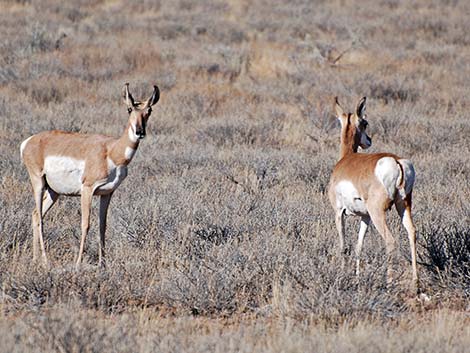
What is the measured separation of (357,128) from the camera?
7.06 metres

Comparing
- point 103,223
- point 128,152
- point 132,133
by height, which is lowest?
point 103,223

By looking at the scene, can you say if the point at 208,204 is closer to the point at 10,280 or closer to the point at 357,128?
the point at 357,128

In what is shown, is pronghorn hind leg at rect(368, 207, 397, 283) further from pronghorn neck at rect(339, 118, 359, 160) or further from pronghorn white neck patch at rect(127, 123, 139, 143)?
pronghorn white neck patch at rect(127, 123, 139, 143)

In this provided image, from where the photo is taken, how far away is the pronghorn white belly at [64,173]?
22.3 ft

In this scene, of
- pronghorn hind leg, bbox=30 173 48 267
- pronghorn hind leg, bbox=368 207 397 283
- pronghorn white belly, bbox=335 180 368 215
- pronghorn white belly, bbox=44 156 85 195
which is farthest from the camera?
pronghorn hind leg, bbox=30 173 48 267

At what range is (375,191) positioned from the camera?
6.00m

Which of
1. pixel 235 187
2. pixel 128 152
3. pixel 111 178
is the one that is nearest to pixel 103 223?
pixel 111 178

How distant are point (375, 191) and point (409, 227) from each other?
0.38 meters

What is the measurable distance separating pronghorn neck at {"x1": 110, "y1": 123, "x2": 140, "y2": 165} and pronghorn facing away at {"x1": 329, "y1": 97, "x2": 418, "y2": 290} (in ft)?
5.64

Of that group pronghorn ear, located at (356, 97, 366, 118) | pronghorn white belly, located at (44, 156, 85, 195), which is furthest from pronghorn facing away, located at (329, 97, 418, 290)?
pronghorn white belly, located at (44, 156, 85, 195)

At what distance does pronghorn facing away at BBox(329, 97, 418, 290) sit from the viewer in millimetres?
5881

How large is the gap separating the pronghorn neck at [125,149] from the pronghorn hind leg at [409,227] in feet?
7.37

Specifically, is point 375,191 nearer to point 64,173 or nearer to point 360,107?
point 360,107

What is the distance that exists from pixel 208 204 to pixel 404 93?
8893mm
